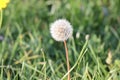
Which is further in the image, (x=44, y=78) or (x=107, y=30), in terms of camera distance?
(x=107, y=30)

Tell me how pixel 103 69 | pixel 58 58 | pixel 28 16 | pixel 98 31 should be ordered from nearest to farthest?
pixel 103 69 → pixel 58 58 → pixel 98 31 → pixel 28 16

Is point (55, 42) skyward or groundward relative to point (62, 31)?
groundward

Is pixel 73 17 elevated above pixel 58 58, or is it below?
above

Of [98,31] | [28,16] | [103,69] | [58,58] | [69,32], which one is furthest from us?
[28,16]

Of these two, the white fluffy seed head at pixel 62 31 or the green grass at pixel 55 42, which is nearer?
the white fluffy seed head at pixel 62 31

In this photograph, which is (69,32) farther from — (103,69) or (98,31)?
(98,31)

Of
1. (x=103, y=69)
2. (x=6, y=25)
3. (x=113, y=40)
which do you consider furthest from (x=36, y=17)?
(x=103, y=69)

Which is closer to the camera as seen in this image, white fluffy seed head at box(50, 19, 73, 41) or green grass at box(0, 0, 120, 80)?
white fluffy seed head at box(50, 19, 73, 41)

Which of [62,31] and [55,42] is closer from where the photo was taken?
[62,31]
